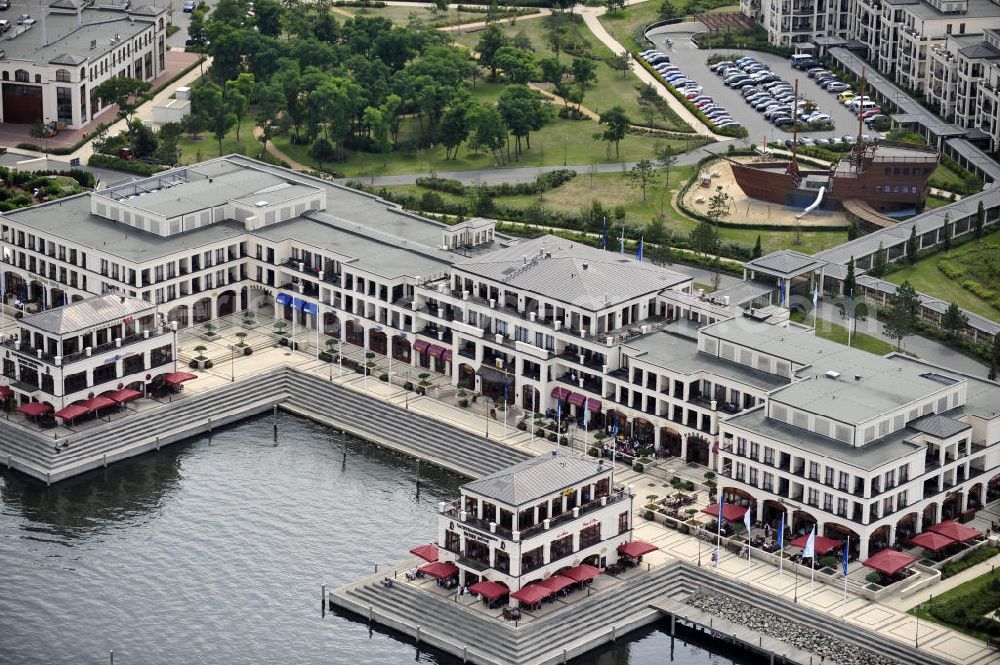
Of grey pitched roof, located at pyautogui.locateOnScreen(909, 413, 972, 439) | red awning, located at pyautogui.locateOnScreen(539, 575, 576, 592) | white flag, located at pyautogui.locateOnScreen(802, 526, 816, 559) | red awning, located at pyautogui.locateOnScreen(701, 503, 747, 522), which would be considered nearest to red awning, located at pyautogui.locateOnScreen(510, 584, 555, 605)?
red awning, located at pyautogui.locateOnScreen(539, 575, 576, 592)

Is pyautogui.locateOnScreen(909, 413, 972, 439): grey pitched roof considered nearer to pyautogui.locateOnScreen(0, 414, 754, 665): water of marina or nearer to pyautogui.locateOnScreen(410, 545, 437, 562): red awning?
pyautogui.locateOnScreen(0, 414, 754, 665): water of marina

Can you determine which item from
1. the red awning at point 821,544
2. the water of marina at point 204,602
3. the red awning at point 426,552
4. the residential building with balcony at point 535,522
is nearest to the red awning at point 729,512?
the red awning at point 821,544

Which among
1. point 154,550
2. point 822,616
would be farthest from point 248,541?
point 822,616

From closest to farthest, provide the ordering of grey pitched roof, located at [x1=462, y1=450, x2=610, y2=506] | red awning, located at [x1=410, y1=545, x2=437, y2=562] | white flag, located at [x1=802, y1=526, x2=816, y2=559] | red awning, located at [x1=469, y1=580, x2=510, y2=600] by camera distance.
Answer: red awning, located at [x1=469, y1=580, x2=510, y2=600] < grey pitched roof, located at [x1=462, y1=450, x2=610, y2=506] < white flag, located at [x1=802, y1=526, x2=816, y2=559] < red awning, located at [x1=410, y1=545, x2=437, y2=562]

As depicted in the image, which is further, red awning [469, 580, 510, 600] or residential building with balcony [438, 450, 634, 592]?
residential building with balcony [438, 450, 634, 592]

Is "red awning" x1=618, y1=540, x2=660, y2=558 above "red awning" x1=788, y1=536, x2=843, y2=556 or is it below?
below

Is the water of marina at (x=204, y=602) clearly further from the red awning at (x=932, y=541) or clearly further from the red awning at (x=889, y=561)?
the red awning at (x=932, y=541)

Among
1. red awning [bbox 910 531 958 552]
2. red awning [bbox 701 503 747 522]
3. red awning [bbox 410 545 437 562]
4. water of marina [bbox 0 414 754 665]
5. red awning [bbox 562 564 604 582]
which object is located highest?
red awning [bbox 701 503 747 522]
